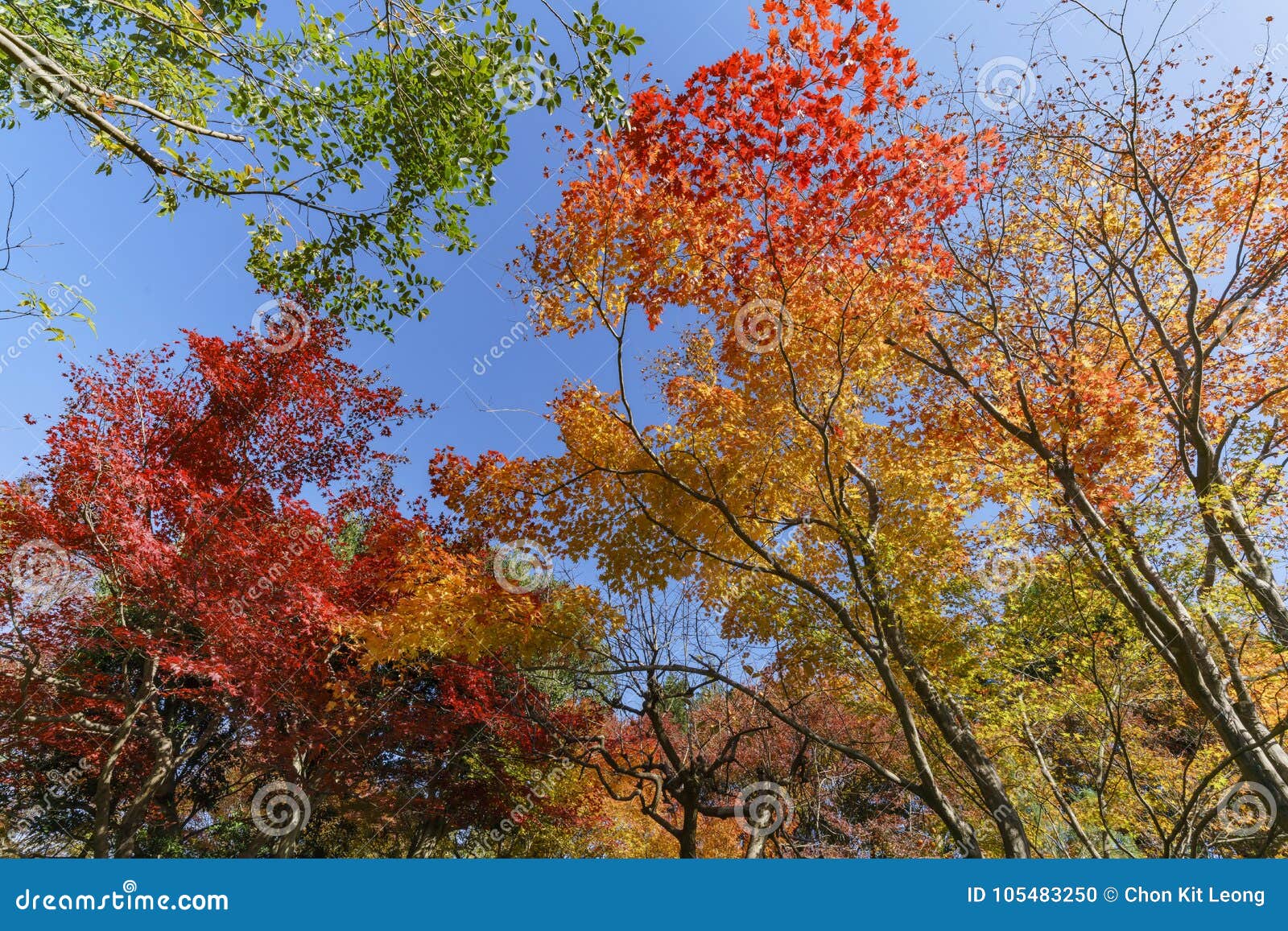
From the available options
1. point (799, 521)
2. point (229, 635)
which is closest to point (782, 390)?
point (799, 521)

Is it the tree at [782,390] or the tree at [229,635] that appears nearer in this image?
the tree at [782,390]

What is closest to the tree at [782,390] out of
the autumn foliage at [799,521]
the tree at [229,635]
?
the autumn foliage at [799,521]

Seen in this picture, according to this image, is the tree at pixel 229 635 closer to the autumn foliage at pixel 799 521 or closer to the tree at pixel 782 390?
the autumn foliage at pixel 799 521

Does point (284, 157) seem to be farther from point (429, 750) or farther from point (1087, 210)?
point (429, 750)

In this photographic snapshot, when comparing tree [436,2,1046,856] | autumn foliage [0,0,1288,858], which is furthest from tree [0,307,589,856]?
tree [436,2,1046,856]

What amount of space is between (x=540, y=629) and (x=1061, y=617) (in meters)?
5.66

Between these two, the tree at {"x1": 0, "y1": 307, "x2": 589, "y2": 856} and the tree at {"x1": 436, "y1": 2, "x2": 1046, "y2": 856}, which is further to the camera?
the tree at {"x1": 0, "y1": 307, "x2": 589, "y2": 856}

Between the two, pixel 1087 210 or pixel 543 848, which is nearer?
pixel 1087 210

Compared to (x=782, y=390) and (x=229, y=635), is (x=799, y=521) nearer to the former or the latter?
(x=782, y=390)

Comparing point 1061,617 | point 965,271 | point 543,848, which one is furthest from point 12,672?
point 965,271

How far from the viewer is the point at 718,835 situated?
14656 millimetres

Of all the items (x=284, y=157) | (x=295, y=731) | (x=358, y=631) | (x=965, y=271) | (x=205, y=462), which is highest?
(x=965, y=271)

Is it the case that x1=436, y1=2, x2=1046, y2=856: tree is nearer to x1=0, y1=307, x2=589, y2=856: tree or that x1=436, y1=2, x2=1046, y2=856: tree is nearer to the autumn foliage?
the autumn foliage

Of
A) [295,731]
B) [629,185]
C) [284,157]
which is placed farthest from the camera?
[295,731]
